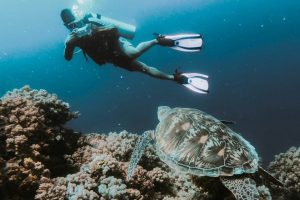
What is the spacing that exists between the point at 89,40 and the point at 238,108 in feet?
104

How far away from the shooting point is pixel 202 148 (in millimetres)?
3279

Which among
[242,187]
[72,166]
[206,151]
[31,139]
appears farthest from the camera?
[72,166]

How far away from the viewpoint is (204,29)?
57.2m

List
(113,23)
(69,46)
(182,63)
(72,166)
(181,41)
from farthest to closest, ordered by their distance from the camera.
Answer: (182,63) → (181,41) → (113,23) → (69,46) → (72,166)

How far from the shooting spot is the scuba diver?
7062 mm

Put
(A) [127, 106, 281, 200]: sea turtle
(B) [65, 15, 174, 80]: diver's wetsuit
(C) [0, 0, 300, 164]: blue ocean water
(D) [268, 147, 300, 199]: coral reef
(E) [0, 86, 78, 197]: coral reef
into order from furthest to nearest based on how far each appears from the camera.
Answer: (C) [0, 0, 300, 164]: blue ocean water < (B) [65, 15, 174, 80]: diver's wetsuit < (D) [268, 147, 300, 199]: coral reef < (E) [0, 86, 78, 197]: coral reef < (A) [127, 106, 281, 200]: sea turtle

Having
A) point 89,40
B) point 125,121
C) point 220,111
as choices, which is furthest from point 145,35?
point 89,40

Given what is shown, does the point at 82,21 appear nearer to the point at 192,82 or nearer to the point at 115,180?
the point at 192,82

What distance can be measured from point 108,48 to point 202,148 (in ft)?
16.0

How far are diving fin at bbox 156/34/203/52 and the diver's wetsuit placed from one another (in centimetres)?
23

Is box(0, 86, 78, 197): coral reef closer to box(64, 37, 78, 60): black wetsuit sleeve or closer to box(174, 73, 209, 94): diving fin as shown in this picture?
box(64, 37, 78, 60): black wetsuit sleeve

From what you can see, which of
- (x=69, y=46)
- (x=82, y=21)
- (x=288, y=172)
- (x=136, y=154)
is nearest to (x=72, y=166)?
(x=136, y=154)

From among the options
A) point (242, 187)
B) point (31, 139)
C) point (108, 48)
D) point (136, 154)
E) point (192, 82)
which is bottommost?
point (242, 187)

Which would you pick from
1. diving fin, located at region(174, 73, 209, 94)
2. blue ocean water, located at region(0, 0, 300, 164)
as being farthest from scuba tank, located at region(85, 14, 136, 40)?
blue ocean water, located at region(0, 0, 300, 164)
